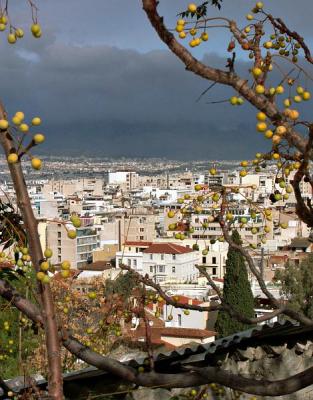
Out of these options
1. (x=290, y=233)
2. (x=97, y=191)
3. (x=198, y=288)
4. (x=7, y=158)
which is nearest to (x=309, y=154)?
(x=7, y=158)

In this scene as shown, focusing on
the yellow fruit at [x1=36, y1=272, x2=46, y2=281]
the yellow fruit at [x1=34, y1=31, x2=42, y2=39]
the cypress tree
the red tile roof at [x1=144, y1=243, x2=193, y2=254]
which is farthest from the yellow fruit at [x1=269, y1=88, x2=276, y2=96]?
the red tile roof at [x1=144, y1=243, x2=193, y2=254]

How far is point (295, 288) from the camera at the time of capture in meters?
22.8

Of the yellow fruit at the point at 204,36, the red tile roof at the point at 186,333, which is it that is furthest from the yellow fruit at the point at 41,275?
the red tile roof at the point at 186,333

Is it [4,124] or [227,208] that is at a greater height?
[4,124]

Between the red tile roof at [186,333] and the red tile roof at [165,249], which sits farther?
the red tile roof at [165,249]

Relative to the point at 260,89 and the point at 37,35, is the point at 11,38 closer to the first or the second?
the point at 37,35

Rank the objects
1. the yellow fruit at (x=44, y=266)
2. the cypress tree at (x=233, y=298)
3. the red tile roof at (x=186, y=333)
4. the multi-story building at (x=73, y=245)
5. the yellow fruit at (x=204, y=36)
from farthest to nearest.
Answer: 1. the multi-story building at (x=73, y=245)
2. the red tile roof at (x=186, y=333)
3. the cypress tree at (x=233, y=298)
4. the yellow fruit at (x=204, y=36)
5. the yellow fruit at (x=44, y=266)

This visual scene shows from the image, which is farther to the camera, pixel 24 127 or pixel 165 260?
pixel 165 260

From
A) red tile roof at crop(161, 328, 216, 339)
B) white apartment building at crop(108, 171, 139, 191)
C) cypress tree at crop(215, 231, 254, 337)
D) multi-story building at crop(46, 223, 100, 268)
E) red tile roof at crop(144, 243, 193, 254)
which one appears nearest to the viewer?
cypress tree at crop(215, 231, 254, 337)

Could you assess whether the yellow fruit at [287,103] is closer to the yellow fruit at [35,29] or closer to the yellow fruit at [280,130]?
the yellow fruit at [280,130]

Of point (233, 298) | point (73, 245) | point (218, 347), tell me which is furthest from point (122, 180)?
point (218, 347)

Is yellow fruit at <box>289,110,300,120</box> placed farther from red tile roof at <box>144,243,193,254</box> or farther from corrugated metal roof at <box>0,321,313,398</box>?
red tile roof at <box>144,243,193,254</box>

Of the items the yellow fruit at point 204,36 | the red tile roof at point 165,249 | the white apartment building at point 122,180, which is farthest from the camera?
the white apartment building at point 122,180

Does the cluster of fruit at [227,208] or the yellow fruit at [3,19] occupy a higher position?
the yellow fruit at [3,19]
